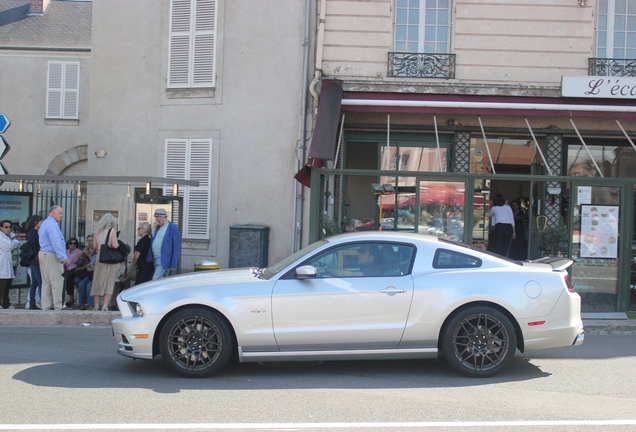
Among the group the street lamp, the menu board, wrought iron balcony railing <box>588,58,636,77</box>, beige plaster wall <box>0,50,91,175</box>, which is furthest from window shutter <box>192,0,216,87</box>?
the menu board

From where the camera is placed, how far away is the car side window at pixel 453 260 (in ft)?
22.4

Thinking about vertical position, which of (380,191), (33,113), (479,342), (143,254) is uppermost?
(33,113)

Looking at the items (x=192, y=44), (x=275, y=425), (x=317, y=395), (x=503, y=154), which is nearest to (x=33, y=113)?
(x=192, y=44)

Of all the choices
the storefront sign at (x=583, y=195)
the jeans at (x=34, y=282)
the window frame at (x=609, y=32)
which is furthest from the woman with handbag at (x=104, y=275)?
the window frame at (x=609, y=32)

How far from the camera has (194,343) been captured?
6578 mm

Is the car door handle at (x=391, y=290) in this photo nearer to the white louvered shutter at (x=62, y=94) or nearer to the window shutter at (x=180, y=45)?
the window shutter at (x=180, y=45)

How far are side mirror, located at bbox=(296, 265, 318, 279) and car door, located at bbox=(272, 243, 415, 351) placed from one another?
3.8 inches

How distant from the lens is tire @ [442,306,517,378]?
21.8 feet

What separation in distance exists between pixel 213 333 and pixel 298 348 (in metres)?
0.85

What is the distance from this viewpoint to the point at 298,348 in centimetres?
659

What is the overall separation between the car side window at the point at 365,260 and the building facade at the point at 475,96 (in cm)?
541

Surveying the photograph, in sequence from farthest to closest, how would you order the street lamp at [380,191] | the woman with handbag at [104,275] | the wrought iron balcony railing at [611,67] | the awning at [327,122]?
the wrought iron balcony railing at [611,67] → the street lamp at [380,191] → the awning at [327,122] → the woman with handbag at [104,275]

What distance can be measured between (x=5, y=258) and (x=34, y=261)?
0.48m

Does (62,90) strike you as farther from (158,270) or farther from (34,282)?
(158,270)
